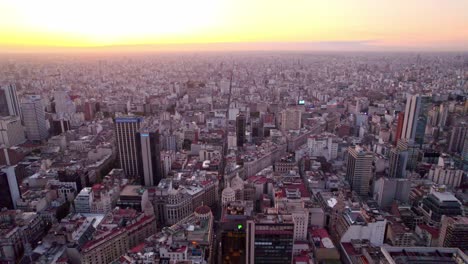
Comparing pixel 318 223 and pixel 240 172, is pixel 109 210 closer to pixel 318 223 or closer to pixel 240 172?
pixel 240 172

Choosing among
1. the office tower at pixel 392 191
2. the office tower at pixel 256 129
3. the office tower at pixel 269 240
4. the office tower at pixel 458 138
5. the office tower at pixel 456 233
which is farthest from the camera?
the office tower at pixel 256 129

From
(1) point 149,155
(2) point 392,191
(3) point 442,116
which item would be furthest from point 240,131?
(3) point 442,116

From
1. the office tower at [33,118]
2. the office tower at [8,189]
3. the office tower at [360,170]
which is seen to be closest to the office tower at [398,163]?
the office tower at [360,170]

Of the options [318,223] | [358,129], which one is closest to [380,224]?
[318,223]

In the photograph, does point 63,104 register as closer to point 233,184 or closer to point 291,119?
point 291,119

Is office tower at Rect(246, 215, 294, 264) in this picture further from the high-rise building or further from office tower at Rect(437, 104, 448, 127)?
office tower at Rect(437, 104, 448, 127)

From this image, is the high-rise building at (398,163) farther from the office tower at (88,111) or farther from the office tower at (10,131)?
the office tower at (88,111)
